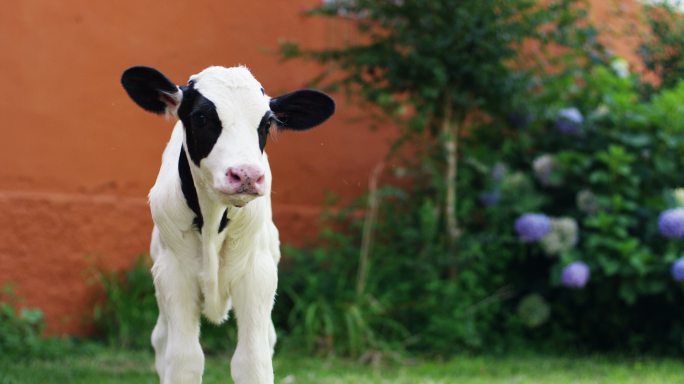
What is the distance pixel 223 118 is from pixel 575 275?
409 centimetres

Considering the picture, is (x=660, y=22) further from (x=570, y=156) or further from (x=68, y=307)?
(x=68, y=307)

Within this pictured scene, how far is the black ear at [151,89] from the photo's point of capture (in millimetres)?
3258

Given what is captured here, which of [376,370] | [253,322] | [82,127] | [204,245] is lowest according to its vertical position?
[376,370]

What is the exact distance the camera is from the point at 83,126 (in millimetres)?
6297

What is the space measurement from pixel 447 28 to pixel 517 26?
19.5 inches

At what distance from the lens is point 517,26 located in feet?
22.4

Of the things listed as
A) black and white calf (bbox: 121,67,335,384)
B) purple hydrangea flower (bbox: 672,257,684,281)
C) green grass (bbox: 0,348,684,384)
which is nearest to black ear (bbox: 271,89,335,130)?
black and white calf (bbox: 121,67,335,384)

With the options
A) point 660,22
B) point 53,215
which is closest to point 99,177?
point 53,215

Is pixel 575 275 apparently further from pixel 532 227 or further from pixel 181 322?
pixel 181 322

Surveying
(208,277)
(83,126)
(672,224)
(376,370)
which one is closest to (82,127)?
(83,126)

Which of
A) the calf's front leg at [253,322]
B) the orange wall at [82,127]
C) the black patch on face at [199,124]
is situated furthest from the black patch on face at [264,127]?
the orange wall at [82,127]

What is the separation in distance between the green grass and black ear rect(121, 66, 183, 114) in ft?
6.62

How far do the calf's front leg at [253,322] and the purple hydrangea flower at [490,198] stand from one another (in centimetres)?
381

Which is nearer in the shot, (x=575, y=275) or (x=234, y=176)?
(x=234, y=176)
